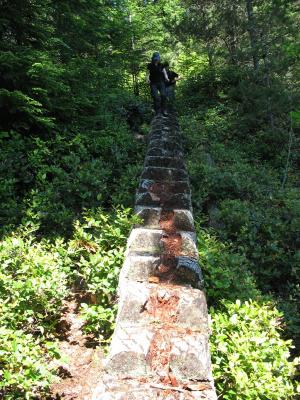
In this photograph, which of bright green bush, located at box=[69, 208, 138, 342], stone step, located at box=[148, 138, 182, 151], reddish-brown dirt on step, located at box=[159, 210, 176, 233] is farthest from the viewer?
stone step, located at box=[148, 138, 182, 151]

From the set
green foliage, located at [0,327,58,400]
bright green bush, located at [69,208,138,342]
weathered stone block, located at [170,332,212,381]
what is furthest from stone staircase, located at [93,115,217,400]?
green foliage, located at [0,327,58,400]

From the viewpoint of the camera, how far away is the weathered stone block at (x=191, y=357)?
314 cm

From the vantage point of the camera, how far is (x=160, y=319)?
3.73m

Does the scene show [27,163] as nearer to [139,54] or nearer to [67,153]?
[67,153]

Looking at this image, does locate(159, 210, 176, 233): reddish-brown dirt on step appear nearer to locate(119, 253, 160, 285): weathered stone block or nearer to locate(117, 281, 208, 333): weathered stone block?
locate(119, 253, 160, 285): weathered stone block

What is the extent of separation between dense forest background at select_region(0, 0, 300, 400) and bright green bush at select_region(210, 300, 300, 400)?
0.05 feet

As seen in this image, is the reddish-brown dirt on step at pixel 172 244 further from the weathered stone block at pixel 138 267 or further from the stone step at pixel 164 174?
the stone step at pixel 164 174

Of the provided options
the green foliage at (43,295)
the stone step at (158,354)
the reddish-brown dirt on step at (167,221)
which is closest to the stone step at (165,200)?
the reddish-brown dirt on step at (167,221)

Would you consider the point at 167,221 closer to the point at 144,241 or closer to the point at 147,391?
the point at 144,241

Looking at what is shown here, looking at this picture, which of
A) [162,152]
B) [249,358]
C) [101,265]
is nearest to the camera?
[249,358]

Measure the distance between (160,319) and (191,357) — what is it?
557 mm

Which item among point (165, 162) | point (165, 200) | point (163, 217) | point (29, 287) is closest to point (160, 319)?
point (29, 287)

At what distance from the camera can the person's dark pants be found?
11.6m

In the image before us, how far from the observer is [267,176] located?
10344 mm
